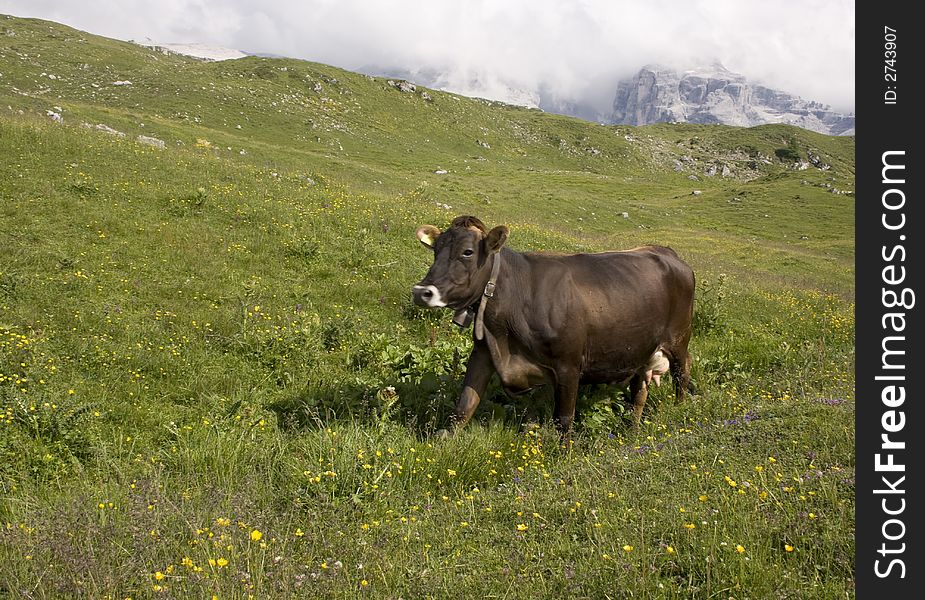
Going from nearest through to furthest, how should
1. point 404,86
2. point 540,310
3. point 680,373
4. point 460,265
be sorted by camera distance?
point 460,265 → point 540,310 → point 680,373 → point 404,86

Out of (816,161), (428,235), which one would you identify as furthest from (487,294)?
(816,161)

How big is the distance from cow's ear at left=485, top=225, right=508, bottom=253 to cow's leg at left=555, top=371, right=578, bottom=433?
5.23 feet

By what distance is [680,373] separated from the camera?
784 centimetres

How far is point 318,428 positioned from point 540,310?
2.79 metres

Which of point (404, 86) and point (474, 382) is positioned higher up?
point (404, 86)

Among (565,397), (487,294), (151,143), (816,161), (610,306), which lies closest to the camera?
(487,294)

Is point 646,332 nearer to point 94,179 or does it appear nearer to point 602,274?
point 602,274

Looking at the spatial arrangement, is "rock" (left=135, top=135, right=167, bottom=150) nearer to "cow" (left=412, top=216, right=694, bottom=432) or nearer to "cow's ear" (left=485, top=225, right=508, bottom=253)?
"cow" (left=412, top=216, right=694, bottom=432)

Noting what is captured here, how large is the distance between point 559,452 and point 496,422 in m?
0.76

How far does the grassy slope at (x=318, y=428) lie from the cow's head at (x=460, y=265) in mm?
1447

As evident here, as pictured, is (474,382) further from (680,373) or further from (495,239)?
(680,373)

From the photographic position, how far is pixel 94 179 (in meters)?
14.0

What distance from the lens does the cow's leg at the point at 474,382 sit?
6.09m

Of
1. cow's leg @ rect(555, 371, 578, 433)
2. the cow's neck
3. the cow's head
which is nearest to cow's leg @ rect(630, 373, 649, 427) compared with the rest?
cow's leg @ rect(555, 371, 578, 433)
